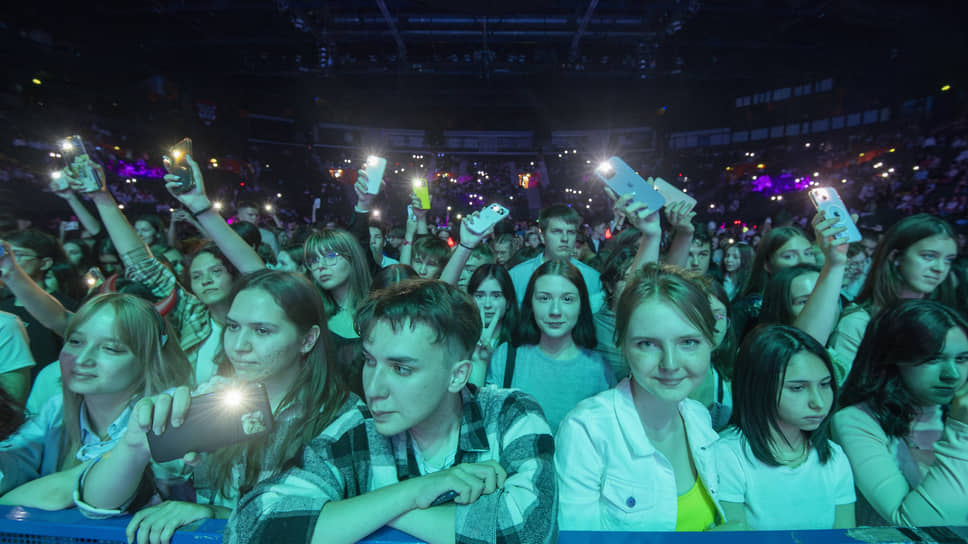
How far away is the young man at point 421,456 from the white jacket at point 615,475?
10.1 inches

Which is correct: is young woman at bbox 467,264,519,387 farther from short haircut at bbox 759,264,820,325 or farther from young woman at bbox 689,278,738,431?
short haircut at bbox 759,264,820,325

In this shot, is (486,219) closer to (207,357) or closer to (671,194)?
(671,194)

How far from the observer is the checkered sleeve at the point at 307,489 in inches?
37.6

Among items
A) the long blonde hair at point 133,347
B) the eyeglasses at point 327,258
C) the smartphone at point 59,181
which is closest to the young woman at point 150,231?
the smartphone at point 59,181

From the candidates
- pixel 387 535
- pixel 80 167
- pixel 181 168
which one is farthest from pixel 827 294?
pixel 80 167

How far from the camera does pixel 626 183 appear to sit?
2426 mm

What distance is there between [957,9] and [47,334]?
693 inches

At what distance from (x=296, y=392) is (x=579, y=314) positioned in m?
1.47

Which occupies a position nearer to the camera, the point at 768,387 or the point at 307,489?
the point at 307,489

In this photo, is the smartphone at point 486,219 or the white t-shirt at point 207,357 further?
the smartphone at point 486,219

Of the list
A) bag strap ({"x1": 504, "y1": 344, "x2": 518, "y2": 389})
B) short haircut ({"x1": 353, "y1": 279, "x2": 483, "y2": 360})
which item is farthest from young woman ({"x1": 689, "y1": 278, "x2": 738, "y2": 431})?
short haircut ({"x1": 353, "y1": 279, "x2": 483, "y2": 360})

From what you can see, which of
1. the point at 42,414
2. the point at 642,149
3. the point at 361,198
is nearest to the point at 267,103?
the point at 642,149

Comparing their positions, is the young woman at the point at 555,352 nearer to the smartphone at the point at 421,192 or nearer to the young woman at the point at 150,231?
the smartphone at the point at 421,192

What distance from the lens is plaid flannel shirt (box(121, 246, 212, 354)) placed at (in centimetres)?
239
